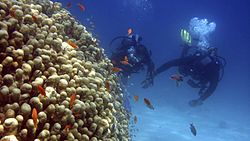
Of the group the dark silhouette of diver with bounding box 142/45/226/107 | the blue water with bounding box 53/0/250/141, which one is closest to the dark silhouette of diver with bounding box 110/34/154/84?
the dark silhouette of diver with bounding box 142/45/226/107

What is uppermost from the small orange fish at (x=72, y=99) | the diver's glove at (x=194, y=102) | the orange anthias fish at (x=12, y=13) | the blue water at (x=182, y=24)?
the blue water at (x=182, y=24)

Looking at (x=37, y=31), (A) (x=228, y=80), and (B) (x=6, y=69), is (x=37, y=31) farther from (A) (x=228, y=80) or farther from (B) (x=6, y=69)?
(A) (x=228, y=80)

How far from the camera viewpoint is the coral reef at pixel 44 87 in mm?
3061

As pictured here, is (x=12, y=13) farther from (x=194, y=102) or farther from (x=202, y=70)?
(x=202, y=70)

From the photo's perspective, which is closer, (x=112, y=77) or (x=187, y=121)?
(x=112, y=77)

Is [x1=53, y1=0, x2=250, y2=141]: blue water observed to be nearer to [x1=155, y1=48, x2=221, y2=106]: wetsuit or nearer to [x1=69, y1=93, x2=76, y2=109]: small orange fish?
[x1=155, y1=48, x2=221, y2=106]: wetsuit

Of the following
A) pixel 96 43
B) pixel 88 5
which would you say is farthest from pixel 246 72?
pixel 96 43

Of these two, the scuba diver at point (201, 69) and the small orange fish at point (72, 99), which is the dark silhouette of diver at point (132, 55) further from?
the small orange fish at point (72, 99)

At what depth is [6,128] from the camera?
9.41ft

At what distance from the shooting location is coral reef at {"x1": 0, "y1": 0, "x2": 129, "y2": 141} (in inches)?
120

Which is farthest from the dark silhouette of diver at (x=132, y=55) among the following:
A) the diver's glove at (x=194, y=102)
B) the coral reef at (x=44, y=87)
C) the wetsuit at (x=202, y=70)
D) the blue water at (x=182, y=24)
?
the blue water at (x=182, y=24)

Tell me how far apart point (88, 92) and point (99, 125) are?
0.38 meters

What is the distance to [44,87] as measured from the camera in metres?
3.42

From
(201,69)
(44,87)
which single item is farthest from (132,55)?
(44,87)
